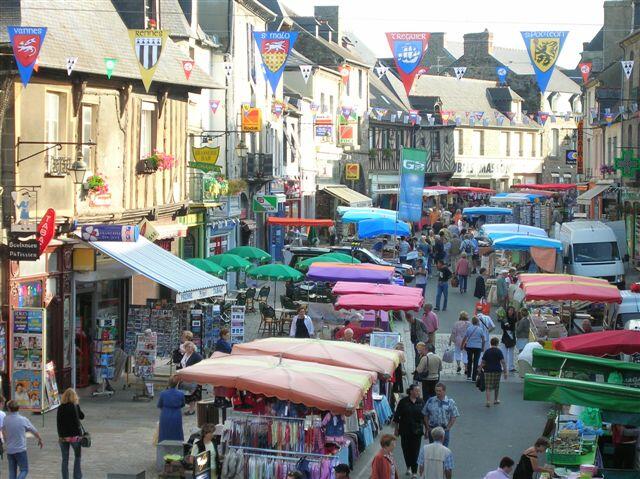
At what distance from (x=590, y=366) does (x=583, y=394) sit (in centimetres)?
212

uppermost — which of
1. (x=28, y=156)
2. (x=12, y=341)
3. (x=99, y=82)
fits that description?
(x=99, y=82)

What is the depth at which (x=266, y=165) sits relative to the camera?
132ft

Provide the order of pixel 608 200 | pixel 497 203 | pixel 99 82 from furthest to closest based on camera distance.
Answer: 1. pixel 497 203
2. pixel 608 200
3. pixel 99 82

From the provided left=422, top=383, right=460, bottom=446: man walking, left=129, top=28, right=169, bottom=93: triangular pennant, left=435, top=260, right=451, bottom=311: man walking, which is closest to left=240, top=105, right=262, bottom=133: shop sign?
left=435, top=260, right=451, bottom=311: man walking

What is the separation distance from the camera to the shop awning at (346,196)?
2152 inches

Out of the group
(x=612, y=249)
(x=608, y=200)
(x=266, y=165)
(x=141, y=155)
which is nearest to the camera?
(x=141, y=155)

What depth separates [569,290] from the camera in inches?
883

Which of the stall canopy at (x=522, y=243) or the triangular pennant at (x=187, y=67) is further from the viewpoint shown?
the stall canopy at (x=522, y=243)

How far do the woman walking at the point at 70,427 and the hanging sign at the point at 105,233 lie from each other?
6.17m

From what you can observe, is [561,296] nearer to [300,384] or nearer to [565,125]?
[300,384]

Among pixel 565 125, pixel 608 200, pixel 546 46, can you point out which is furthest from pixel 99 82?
pixel 565 125

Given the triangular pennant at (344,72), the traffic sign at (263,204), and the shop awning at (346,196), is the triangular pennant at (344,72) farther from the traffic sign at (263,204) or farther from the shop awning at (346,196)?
the traffic sign at (263,204)

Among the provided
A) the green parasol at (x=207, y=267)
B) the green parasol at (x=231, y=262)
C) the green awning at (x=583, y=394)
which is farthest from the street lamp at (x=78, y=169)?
the green awning at (x=583, y=394)

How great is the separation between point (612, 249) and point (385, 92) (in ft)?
133
